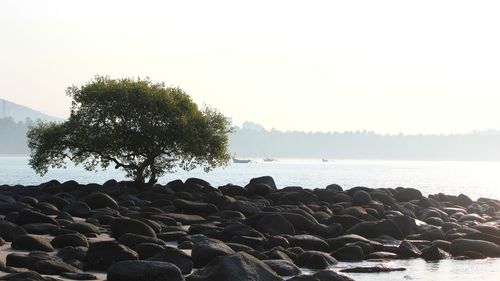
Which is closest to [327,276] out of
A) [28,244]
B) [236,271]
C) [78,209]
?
[236,271]

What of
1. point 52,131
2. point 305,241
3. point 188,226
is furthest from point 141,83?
point 305,241

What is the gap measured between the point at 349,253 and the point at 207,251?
17.8 ft

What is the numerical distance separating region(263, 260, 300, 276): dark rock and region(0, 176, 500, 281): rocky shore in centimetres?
3

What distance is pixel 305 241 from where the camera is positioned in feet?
88.4

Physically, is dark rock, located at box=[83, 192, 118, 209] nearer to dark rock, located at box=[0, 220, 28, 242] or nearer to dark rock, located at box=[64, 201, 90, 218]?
dark rock, located at box=[64, 201, 90, 218]

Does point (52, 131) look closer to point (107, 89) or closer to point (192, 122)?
point (107, 89)

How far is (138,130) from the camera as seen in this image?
171ft

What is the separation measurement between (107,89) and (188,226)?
2275cm

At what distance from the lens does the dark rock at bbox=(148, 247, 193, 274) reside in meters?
21.2

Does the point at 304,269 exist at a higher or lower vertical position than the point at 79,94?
lower

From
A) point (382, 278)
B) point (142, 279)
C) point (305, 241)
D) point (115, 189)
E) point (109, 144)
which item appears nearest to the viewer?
point (142, 279)

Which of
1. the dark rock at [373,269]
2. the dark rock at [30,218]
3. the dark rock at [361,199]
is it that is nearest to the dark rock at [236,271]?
the dark rock at [373,269]

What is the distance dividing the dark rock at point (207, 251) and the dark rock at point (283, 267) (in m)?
1.18

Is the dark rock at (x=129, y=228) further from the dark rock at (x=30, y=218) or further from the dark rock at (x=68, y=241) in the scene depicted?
the dark rock at (x=30, y=218)
